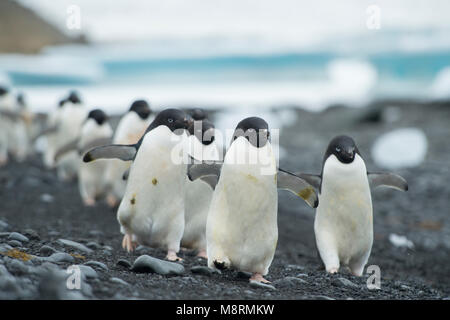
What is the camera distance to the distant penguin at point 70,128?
8.66 m

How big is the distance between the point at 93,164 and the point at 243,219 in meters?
3.44

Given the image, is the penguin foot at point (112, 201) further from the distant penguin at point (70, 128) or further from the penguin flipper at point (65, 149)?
the distant penguin at point (70, 128)

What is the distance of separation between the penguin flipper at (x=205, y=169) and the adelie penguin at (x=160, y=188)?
295 mm

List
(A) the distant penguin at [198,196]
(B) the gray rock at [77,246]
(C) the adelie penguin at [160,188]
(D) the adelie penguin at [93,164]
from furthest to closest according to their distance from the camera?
(D) the adelie penguin at [93,164] → (A) the distant penguin at [198,196] → (C) the adelie penguin at [160,188] → (B) the gray rock at [77,246]

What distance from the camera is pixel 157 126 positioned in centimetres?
440

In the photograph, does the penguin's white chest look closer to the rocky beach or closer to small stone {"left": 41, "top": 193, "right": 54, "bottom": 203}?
the rocky beach

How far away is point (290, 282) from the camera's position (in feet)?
11.8

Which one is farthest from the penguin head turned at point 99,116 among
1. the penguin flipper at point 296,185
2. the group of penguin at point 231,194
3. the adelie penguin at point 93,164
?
the penguin flipper at point 296,185

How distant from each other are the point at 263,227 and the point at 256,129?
22.6 inches

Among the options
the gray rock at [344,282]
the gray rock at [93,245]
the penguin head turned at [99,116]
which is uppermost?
the penguin head turned at [99,116]

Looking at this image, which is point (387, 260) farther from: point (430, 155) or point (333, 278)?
point (430, 155)

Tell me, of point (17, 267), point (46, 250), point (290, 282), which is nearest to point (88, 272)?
point (17, 267)

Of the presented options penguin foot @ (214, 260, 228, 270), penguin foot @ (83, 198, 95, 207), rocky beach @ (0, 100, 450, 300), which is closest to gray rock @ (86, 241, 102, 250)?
rocky beach @ (0, 100, 450, 300)

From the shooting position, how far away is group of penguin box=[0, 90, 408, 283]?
3754 millimetres
